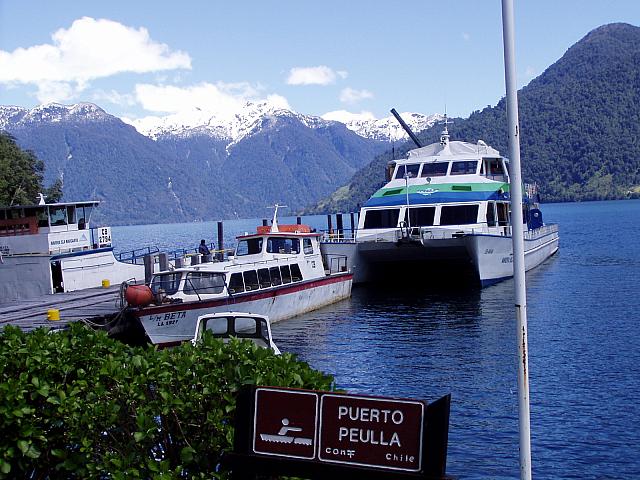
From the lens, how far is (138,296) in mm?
26031

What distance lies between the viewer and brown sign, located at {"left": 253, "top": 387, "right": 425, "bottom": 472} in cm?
533

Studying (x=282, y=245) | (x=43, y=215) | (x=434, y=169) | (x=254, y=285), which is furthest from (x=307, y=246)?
(x=43, y=215)

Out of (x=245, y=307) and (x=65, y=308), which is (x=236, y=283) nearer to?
(x=245, y=307)

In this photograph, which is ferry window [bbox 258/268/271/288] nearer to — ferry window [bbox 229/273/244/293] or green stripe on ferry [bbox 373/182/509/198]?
ferry window [bbox 229/273/244/293]

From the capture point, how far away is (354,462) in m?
5.44

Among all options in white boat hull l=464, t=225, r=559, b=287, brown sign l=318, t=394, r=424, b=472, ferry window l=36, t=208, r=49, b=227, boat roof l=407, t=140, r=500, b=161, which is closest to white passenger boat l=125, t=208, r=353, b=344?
white boat hull l=464, t=225, r=559, b=287

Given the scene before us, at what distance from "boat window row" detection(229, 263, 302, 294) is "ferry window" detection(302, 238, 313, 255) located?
1231 mm

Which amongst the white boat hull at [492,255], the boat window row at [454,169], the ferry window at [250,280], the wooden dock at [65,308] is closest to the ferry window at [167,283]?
the wooden dock at [65,308]

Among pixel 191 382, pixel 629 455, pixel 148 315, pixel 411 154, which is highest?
pixel 411 154

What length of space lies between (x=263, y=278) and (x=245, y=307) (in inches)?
99.1

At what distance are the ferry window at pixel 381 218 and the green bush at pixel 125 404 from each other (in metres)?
34.0

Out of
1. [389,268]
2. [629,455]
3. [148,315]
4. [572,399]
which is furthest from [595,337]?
[389,268]

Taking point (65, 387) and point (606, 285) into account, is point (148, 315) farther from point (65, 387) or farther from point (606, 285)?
point (606, 285)

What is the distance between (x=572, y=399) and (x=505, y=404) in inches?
62.6
